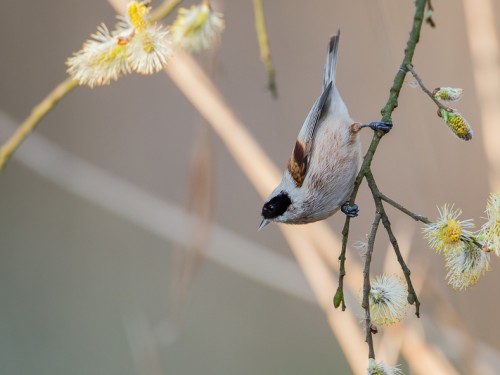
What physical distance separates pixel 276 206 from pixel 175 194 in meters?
1.98

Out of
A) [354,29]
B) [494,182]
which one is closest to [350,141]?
[494,182]

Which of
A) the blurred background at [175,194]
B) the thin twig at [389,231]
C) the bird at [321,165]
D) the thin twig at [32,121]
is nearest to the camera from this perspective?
the thin twig at [389,231]

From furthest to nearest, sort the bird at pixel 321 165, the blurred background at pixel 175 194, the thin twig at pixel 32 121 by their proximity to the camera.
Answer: the blurred background at pixel 175 194 → the bird at pixel 321 165 → the thin twig at pixel 32 121

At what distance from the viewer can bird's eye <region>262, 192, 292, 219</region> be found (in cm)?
134

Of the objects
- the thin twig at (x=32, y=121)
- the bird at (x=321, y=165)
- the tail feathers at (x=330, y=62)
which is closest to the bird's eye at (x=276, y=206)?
the bird at (x=321, y=165)

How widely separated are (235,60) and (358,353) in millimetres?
1902

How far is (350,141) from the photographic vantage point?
53.4 inches

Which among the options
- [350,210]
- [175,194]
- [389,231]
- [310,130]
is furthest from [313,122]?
[175,194]

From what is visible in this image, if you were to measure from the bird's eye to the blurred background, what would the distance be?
719mm

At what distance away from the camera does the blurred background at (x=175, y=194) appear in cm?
243

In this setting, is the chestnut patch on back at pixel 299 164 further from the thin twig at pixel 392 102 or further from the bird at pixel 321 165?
the thin twig at pixel 392 102

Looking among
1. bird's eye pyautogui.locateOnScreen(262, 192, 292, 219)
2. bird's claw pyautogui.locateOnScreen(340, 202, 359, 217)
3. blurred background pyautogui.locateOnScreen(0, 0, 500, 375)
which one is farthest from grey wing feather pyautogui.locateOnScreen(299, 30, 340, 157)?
blurred background pyautogui.locateOnScreen(0, 0, 500, 375)

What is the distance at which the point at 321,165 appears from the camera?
1319 millimetres

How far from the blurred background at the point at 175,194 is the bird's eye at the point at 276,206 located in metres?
0.72
